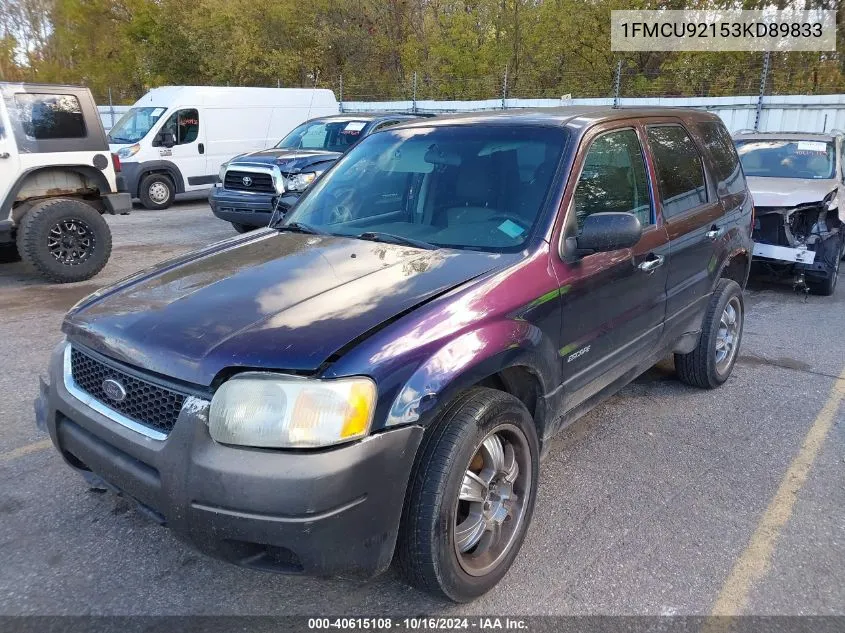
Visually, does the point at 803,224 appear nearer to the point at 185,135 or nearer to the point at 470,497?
the point at 470,497

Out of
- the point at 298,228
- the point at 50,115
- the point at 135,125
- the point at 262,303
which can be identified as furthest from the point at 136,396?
the point at 135,125

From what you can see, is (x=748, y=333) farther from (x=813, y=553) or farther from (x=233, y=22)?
(x=233, y=22)

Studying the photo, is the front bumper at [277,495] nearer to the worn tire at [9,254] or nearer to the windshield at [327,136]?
the worn tire at [9,254]

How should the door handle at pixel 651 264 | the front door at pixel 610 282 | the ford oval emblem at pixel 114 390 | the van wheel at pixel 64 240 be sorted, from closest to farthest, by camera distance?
the ford oval emblem at pixel 114 390, the front door at pixel 610 282, the door handle at pixel 651 264, the van wheel at pixel 64 240

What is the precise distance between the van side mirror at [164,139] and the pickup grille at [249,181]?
4.24 metres

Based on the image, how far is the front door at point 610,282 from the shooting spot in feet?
10.1

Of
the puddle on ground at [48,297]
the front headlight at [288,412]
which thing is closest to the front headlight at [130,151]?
the puddle on ground at [48,297]

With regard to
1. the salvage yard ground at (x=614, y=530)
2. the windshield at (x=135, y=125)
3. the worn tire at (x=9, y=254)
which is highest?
the windshield at (x=135, y=125)

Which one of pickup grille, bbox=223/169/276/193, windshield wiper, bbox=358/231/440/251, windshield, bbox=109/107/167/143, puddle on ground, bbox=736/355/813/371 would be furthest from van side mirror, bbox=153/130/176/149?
puddle on ground, bbox=736/355/813/371

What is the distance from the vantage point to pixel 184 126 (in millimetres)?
13531

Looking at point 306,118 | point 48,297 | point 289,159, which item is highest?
point 306,118

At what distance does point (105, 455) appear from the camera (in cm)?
241

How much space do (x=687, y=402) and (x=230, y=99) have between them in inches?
487

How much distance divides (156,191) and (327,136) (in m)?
4.44
